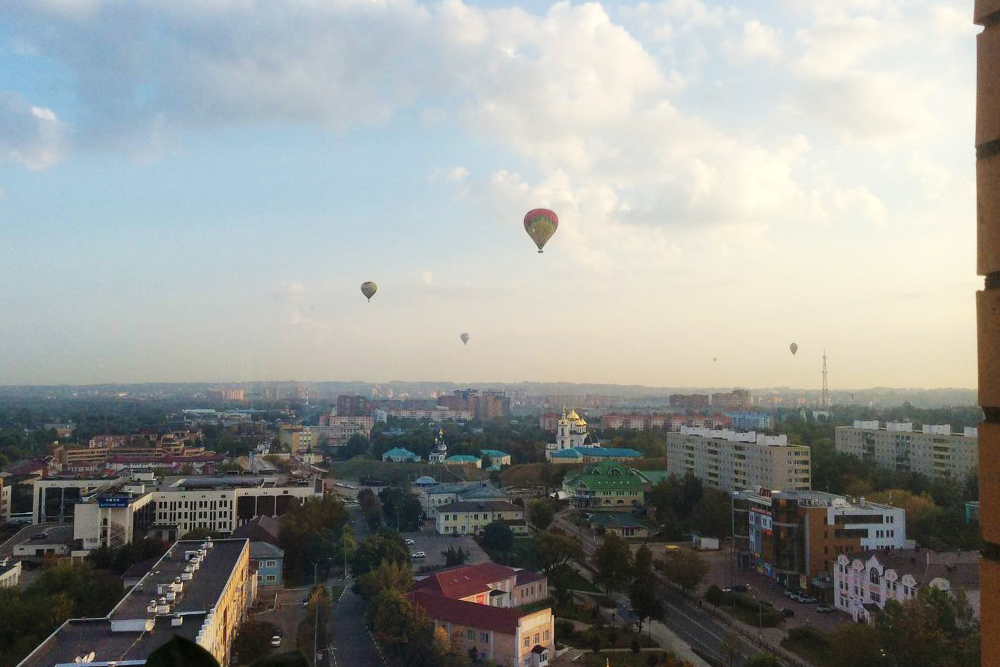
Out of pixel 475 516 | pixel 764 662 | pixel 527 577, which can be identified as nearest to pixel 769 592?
pixel 527 577

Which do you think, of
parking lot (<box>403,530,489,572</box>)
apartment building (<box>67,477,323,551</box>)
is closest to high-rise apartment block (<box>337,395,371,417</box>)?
apartment building (<box>67,477,323,551</box>)

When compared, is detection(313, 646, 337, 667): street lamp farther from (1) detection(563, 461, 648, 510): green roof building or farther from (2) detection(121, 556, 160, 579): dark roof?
(1) detection(563, 461, 648, 510): green roof building

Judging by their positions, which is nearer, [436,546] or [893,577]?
[893,577]

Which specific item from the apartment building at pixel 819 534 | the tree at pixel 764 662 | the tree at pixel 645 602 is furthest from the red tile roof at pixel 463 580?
the apartment building at pixel 819 534

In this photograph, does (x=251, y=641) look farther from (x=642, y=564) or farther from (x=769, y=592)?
(x=769, y=592)

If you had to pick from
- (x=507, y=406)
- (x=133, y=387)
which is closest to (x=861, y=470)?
(x=507, y=406)
